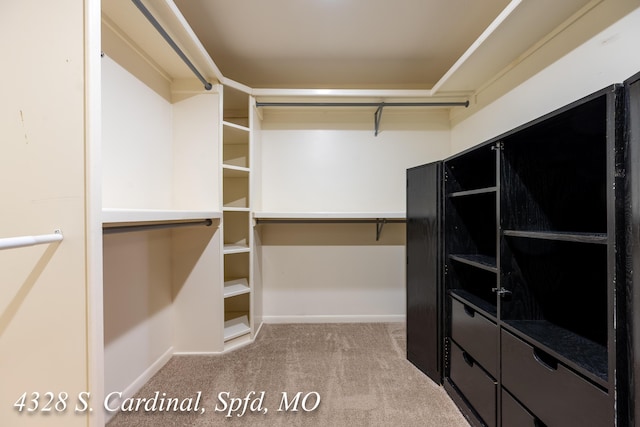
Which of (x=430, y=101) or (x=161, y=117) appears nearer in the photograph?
(x=161, y=117)

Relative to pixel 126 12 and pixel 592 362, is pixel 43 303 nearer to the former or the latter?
pixel 126 12

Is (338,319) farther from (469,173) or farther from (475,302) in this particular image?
(469,173)

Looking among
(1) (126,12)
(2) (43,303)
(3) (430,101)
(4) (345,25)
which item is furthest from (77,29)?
(3) (430,101)

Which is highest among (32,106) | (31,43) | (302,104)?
(302,104)

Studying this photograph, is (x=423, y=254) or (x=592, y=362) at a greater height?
(x=423, y=254)

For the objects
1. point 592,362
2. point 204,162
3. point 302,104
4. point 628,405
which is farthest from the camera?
point 302,104

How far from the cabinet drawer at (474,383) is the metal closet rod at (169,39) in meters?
2.39

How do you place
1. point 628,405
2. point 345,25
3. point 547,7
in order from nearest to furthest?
1. point 628,405
2. point 547,7
3. point 345,25

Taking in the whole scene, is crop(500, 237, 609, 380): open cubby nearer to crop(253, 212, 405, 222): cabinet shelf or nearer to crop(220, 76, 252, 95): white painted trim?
crop(253, 212, 405, 222): cabinet shelf

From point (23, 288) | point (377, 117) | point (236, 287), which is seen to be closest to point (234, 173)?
point (236, 287)

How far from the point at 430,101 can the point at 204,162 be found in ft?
6.49

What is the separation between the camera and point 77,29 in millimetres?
759

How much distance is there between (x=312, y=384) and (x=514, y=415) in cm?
104

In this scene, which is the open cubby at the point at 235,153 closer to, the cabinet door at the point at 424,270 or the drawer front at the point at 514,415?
the cabinet door at the point at 424,270
